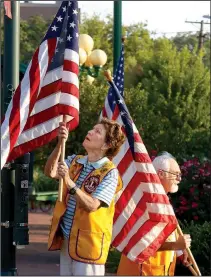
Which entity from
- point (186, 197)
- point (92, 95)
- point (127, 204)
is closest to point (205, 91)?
point (92, 95)

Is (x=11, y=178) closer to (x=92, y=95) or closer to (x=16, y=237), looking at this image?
(x=16, y=237)

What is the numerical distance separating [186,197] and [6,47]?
4307 millimetres

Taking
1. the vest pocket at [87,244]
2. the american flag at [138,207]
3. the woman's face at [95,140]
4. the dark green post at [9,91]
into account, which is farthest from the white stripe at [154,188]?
the dark green post at [9,91]

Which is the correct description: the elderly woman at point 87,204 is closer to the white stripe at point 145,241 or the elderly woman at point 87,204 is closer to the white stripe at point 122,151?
the white stripe at point 145,241

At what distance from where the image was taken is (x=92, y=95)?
17328 millimetres

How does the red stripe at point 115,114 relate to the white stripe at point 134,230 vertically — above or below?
above

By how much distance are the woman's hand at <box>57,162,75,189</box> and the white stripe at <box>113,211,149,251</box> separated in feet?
3.73

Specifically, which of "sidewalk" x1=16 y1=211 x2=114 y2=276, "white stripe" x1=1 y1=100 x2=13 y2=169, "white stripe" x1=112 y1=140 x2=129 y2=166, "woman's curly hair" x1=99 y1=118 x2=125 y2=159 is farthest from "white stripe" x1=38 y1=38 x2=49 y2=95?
"sidewalk" x1=16 y1=211 x2=114 y2=276

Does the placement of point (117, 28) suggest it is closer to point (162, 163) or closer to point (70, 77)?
point (70, 77)

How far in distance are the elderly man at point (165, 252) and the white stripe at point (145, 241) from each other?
77 millimetres

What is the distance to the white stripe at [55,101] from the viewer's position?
6.67m

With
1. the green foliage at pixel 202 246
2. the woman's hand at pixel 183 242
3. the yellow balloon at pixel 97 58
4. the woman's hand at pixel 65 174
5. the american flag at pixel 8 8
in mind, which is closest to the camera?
the woman's hand at pixel 65 174

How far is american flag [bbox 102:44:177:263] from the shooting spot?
6.33m

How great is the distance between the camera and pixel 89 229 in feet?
18.5
